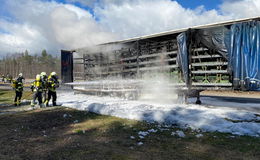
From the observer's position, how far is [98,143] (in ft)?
13.2

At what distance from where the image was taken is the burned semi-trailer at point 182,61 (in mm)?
6229

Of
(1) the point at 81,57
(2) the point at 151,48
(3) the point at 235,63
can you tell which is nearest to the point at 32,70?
(1) the point at 81,57

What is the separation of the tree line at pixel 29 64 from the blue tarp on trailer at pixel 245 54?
64.1 metres

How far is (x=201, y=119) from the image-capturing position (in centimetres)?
544

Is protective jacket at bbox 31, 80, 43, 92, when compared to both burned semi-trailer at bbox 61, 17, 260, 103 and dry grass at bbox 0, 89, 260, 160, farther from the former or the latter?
burned semi-trailer at bbox 61, 17, 260, 103

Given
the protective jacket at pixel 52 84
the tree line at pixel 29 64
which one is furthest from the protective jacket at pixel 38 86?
the tree line at pixel 29 64

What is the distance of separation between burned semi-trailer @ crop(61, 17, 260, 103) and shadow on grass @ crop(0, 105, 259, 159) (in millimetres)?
3084

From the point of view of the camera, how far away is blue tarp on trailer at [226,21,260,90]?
606cm

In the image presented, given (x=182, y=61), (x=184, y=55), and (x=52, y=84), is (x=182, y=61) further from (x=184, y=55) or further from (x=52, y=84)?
(x=52, y=84)

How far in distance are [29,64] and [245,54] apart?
248ft

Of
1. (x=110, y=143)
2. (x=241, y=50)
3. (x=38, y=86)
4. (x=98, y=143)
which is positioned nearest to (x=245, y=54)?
(x=241, y=50)

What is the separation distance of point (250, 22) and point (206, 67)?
2088 millimetres

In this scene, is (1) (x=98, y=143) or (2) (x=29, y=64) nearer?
(1) (x=98, y=143)

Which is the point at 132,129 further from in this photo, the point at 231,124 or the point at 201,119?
the point at 231,124
